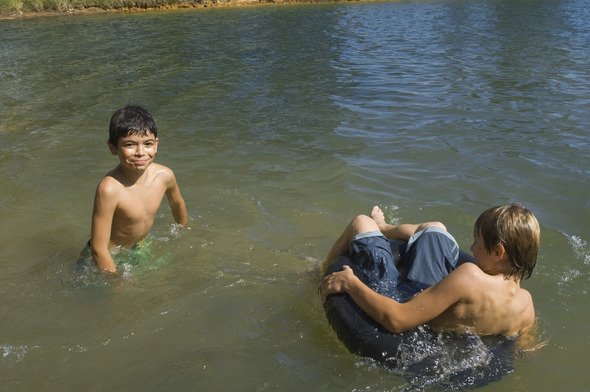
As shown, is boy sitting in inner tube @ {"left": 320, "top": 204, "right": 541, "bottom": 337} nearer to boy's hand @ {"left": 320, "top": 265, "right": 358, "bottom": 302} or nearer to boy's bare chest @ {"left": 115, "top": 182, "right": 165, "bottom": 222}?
boy's hand @ {"left": 320, "top": 265, "right": 358, "bottom": 302}

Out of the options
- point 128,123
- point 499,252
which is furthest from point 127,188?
point 499,252

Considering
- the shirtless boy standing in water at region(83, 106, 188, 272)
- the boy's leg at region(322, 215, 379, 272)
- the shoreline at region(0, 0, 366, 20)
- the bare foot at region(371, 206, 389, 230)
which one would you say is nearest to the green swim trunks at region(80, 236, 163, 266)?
the shirtless boy standing in water at region(83, 106, 188, 272)

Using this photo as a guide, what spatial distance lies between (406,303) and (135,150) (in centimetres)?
220

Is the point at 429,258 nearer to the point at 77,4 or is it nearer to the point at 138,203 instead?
the point at 138,203

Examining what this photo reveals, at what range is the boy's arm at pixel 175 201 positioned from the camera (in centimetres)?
430

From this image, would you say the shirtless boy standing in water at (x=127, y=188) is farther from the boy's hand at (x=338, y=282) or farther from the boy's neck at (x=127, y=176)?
the boy's hand at (x=338, y=282)

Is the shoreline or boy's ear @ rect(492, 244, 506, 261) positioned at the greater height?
the shoreline

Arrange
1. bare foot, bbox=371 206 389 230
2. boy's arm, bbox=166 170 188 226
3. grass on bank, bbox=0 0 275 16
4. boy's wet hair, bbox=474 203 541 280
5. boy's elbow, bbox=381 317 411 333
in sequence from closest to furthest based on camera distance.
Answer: boy's wet hair, bbox=474 203 541 280 < boy's elbow, bbox=381 317 411 333 < bare foot, bbox=371 206 389 230 < boy's arm, bbox=166 170 188 226 < grass on bank, bbox=0 0 275 16

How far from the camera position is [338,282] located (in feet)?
10.8

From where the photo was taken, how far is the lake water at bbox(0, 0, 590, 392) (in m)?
3.20

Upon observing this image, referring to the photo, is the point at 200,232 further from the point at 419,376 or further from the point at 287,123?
the point at 287,123

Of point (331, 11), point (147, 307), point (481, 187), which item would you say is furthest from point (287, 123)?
point (331, 11)

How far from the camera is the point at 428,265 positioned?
3.32 meters

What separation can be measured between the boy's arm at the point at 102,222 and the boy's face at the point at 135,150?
23 centimetres
